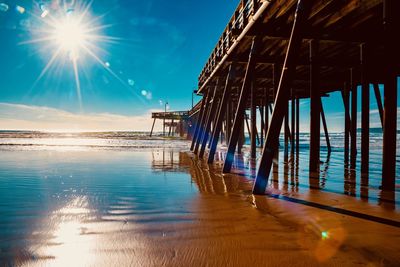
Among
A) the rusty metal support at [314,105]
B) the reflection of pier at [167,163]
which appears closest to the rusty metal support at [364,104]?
the rusty metal support at [314,105]

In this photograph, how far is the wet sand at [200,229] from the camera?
2574mm

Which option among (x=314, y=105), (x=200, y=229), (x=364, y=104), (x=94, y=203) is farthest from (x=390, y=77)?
(x=94, y=203)

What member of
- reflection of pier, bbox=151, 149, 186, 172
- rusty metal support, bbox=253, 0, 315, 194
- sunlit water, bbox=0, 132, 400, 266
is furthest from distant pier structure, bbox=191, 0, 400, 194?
reflection of pier, bbox=151, 149, 186, 172

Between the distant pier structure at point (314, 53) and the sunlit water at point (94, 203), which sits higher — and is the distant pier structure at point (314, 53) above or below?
above

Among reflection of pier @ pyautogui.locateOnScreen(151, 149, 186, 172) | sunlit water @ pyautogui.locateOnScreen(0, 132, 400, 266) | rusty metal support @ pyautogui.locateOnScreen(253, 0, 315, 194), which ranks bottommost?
sunlit water @ pyautogui.locateOnScreen(0, 132, 400, 266)

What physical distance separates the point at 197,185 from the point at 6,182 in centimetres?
426

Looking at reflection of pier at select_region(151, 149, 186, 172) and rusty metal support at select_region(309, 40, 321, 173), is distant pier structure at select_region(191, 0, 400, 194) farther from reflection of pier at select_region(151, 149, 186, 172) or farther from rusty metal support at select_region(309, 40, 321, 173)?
reflection of pier at select_region(151, 149, 186, 172)

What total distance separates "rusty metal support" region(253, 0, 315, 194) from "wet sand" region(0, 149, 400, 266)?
1.62ft

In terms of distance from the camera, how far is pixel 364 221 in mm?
3646

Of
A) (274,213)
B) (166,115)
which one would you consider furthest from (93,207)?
(166,115)

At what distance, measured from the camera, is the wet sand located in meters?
2.57

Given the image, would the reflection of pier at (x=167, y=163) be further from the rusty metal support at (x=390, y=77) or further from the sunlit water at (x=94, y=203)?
the rusty metal support at (x=390, y=77)

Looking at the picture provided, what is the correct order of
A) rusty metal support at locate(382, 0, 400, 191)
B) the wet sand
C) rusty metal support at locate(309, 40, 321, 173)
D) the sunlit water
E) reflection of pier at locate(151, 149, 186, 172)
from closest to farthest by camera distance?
the wet sand < the sunlit water < rusty metal support at locate(382, 0, 400, 191) < rusty metal support at locate(309, 40, 321, 173) < reflection of pier at locate(151, 149, 186, 172)

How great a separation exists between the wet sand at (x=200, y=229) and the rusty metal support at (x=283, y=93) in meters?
0.49
